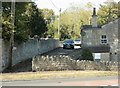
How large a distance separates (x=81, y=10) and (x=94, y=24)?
44483mm

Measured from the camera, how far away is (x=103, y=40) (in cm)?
3123

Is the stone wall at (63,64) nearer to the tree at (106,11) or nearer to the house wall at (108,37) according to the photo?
the house wall at (108,37)

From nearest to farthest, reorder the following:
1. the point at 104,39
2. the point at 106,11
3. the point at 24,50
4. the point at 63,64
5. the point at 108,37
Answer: the point at 63,64 → the point at 24,50 → the point at 108,37 → the point at 104,39 → the point at 106,11

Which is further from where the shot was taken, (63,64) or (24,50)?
(24,50)

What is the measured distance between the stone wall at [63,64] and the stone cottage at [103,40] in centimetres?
485

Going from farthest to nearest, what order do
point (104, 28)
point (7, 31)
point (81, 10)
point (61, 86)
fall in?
point (81, 10)
point (104, 28)
point (7, 31)
point (61, 86)

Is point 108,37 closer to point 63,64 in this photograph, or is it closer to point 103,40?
point 103,40

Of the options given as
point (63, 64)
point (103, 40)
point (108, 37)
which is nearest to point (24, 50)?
point (63, 64)

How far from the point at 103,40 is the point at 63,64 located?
497 inches

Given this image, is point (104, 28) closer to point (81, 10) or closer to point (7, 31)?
point (7, 31)

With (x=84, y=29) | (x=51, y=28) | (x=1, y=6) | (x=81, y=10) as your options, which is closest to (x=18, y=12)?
(x=1, y=6)

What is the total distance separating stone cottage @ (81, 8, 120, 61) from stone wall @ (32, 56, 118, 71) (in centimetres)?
485

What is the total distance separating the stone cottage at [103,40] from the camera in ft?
91.1

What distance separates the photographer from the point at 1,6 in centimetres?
1984
